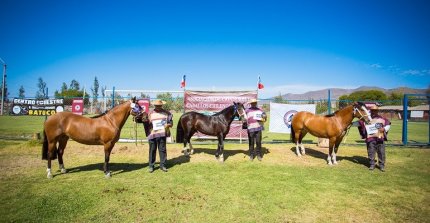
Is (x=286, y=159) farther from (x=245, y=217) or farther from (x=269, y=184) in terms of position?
(x=245, y=217)

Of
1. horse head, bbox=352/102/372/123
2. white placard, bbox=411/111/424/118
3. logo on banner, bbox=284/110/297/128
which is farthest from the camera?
white placard, bbox=411/111/424/118

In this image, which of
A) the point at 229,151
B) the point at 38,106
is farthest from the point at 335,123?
the point at 38,106

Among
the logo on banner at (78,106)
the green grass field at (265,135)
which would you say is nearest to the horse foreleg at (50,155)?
the green grass field at (265,135)

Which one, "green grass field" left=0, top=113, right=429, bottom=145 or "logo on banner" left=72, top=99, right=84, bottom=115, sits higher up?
"logo on banner" left=72, top=99, right=84, bottom=115

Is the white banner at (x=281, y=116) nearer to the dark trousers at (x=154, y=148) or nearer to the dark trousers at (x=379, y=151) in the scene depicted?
the dark trousers at (x=379, y=151)

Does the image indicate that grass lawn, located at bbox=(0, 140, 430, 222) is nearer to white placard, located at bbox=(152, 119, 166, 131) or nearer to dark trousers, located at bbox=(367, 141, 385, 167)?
dark trousers, located at bbox=(367, 141, 385, 167)

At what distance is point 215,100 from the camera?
1443cm

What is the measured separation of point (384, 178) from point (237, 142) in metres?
7.49

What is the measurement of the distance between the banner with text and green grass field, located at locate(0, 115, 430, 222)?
12.1 feet

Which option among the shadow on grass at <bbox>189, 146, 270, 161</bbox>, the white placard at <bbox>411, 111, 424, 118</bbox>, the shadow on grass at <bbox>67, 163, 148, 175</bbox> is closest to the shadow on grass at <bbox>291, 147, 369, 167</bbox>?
the shadow on grass at <bbox>189, 146, 270, 161</bbox>

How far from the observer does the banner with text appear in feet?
46.6

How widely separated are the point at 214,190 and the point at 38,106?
1305 centimetres

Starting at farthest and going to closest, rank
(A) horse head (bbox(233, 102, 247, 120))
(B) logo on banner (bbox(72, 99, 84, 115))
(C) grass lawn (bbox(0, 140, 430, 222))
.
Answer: (B) logo on banner (bbox(72, 99, 84, 115))
(A) horse head (bbox(233, 102, 247, 120))
(C) grass lawn (bbox(0, 140, 430, 222))

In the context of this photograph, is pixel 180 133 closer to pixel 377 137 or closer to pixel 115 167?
pixel 115 167
